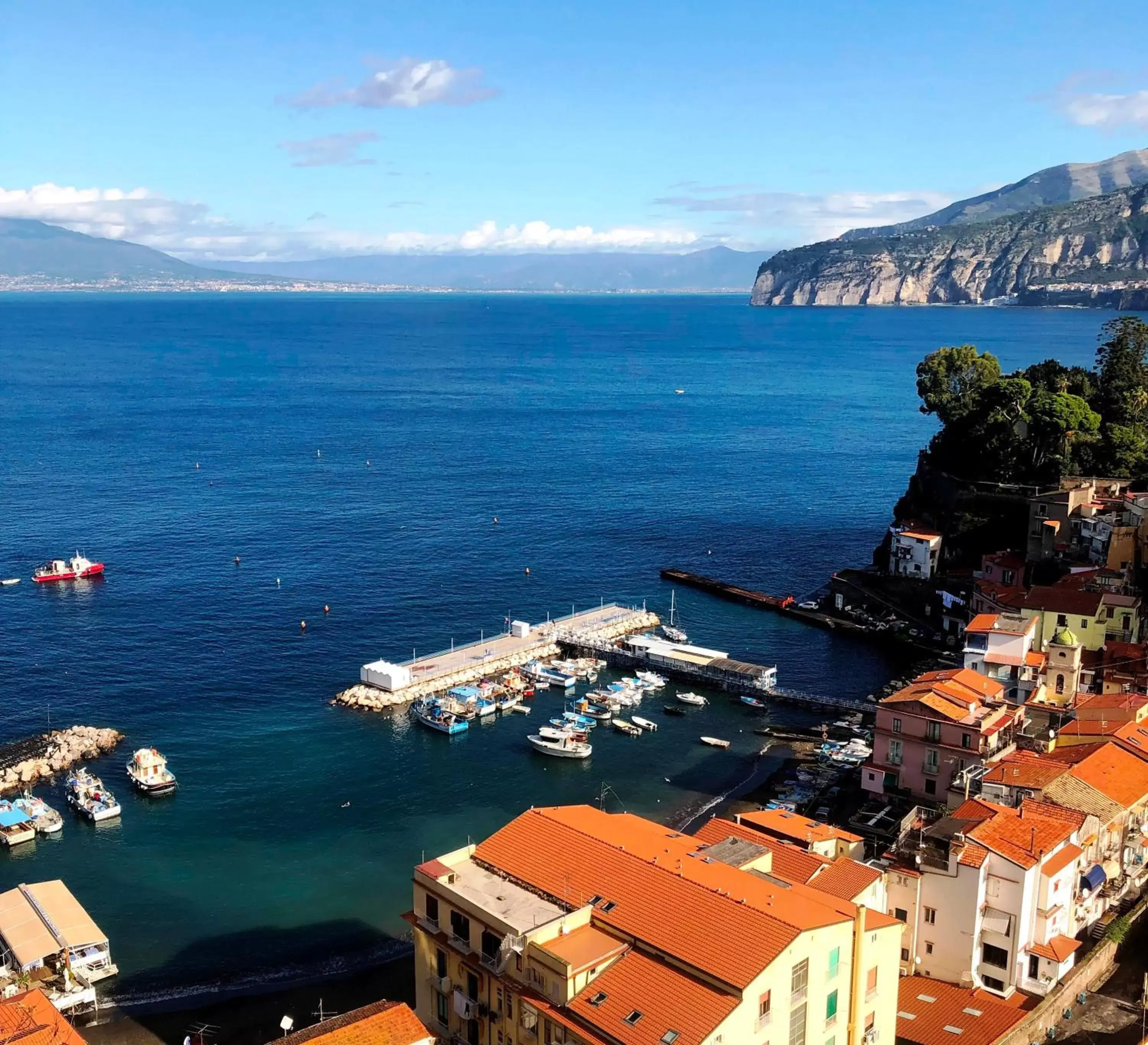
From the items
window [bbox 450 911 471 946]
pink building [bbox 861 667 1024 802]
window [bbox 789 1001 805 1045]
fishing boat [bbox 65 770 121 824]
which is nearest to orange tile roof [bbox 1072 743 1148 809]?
pink building [bbox 861 667 1024 802]

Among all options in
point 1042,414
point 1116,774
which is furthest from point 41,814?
point 1042,414

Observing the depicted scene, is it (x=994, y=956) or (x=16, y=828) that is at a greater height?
(x=994, y=956)

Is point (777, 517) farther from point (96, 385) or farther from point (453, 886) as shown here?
point (96, 385)

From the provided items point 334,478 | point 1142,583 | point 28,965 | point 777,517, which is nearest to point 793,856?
point 28,965

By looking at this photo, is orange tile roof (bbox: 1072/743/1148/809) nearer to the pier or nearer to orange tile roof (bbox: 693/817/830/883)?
orange tile roof (bbox: 693/817/830/883)

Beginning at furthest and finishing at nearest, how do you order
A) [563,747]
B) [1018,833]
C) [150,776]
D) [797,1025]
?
[563,747] → [150,776] → [1018,833] → [797,1025]

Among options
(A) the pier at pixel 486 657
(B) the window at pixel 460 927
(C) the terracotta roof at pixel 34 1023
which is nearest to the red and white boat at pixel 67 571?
(A) the pier at pixel 486 657

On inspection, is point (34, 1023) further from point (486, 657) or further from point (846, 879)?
point (486, 657)
